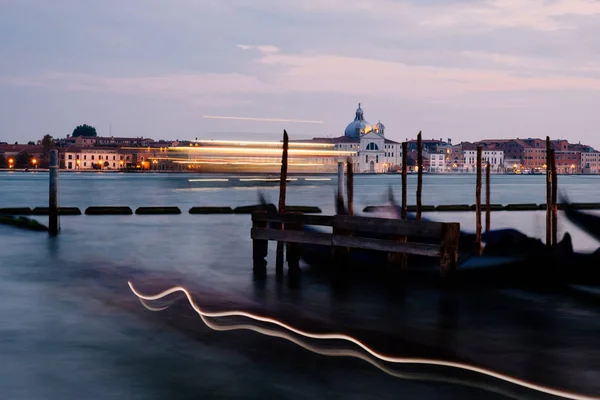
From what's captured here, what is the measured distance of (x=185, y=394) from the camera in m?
7.55

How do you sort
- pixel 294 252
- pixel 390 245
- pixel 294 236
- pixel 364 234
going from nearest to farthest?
pixel 390 245, pixel 294 236, pixel 294 252, pixel 364 234

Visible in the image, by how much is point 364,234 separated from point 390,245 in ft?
12.1

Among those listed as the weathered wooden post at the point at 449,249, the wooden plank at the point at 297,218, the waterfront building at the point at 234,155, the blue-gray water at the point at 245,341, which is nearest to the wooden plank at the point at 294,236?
the wooden plank at the point at 297,218

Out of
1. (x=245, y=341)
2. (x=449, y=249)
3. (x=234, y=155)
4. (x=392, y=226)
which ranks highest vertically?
(x=234, y=155)

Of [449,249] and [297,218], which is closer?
[449,249]

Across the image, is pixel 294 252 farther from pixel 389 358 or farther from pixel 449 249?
pixel 389 358

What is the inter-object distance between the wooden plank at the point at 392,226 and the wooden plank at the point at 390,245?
0.55ft

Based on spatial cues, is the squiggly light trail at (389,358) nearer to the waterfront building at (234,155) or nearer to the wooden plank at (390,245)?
the wooden plank at (390,245)

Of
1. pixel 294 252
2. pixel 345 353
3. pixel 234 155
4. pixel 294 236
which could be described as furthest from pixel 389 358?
pixel 234 155

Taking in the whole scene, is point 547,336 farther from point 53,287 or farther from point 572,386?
point 53,287

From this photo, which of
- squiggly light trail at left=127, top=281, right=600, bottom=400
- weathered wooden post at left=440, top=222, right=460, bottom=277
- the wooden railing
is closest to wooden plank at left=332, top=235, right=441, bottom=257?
the wooden railing

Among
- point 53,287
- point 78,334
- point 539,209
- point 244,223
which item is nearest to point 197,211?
point 244,223

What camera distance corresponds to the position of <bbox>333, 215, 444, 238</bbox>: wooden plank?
13.8 metres

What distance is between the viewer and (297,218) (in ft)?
53.6
